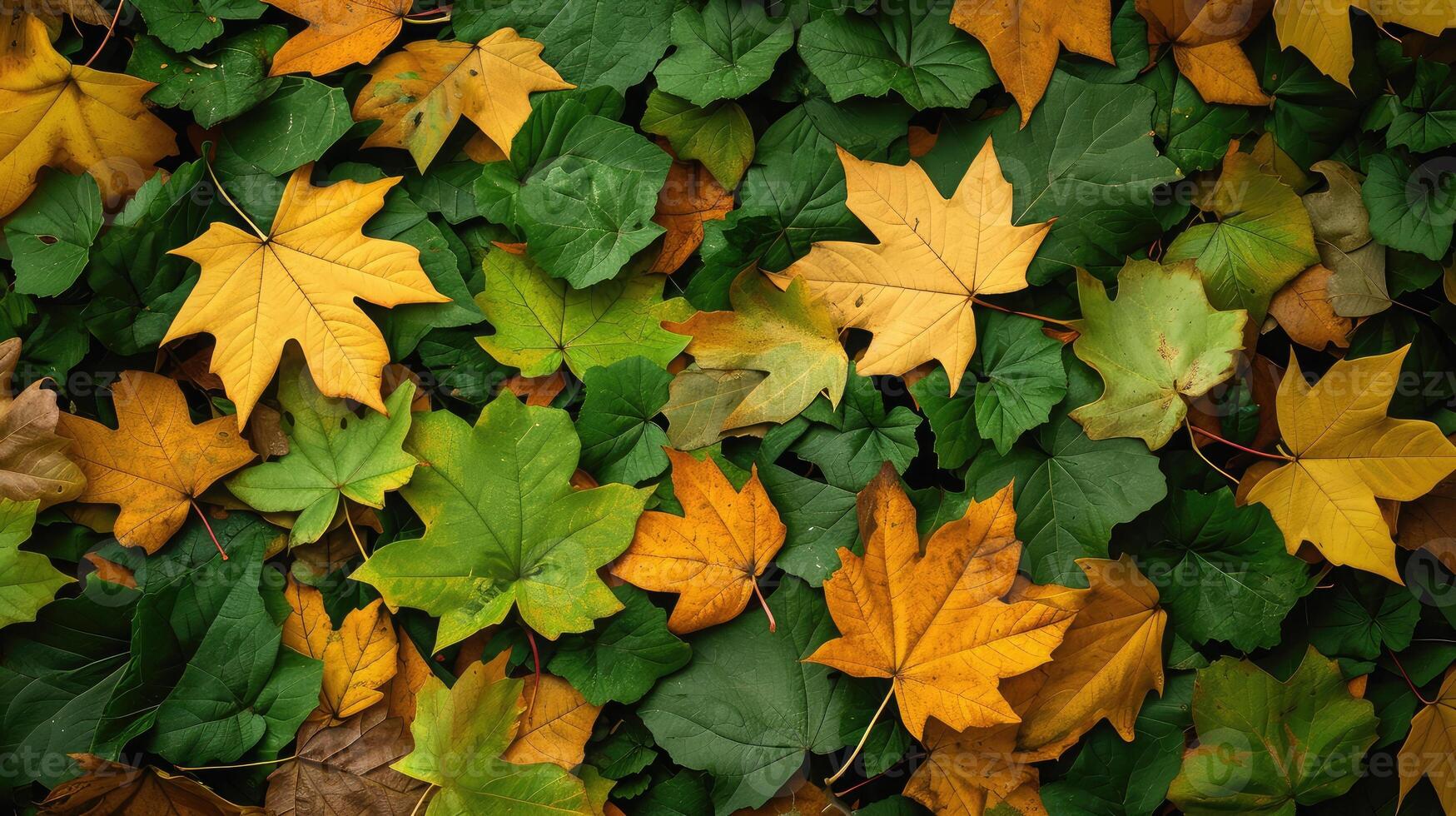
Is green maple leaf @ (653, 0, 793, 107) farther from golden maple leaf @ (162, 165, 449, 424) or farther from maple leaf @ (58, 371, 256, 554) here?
maple leaf @ (58, 371, 256, 554)

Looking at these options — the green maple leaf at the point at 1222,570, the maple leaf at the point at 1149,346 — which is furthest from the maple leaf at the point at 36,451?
the green maple leaf at the point at 1222,570

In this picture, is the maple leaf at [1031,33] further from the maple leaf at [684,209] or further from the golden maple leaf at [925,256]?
the maple leaf at [684,209]

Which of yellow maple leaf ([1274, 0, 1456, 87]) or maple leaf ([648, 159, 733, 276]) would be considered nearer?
yellow maple leaf ([1274, 0, 1456, 87])

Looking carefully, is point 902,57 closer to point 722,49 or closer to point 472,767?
point 722,49

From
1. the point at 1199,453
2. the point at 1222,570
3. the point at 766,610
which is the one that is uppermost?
the point at 1199,453

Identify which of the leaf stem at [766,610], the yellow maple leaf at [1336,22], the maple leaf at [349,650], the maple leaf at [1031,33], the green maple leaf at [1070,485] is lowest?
the maple leaf at [349,650]

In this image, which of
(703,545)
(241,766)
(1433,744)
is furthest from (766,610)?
(1433,744)

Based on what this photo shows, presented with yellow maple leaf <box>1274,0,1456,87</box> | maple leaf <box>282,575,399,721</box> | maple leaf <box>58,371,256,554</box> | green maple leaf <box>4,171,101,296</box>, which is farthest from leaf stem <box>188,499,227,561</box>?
yellow maple leaf <box>1274,0,1456,87</box>
